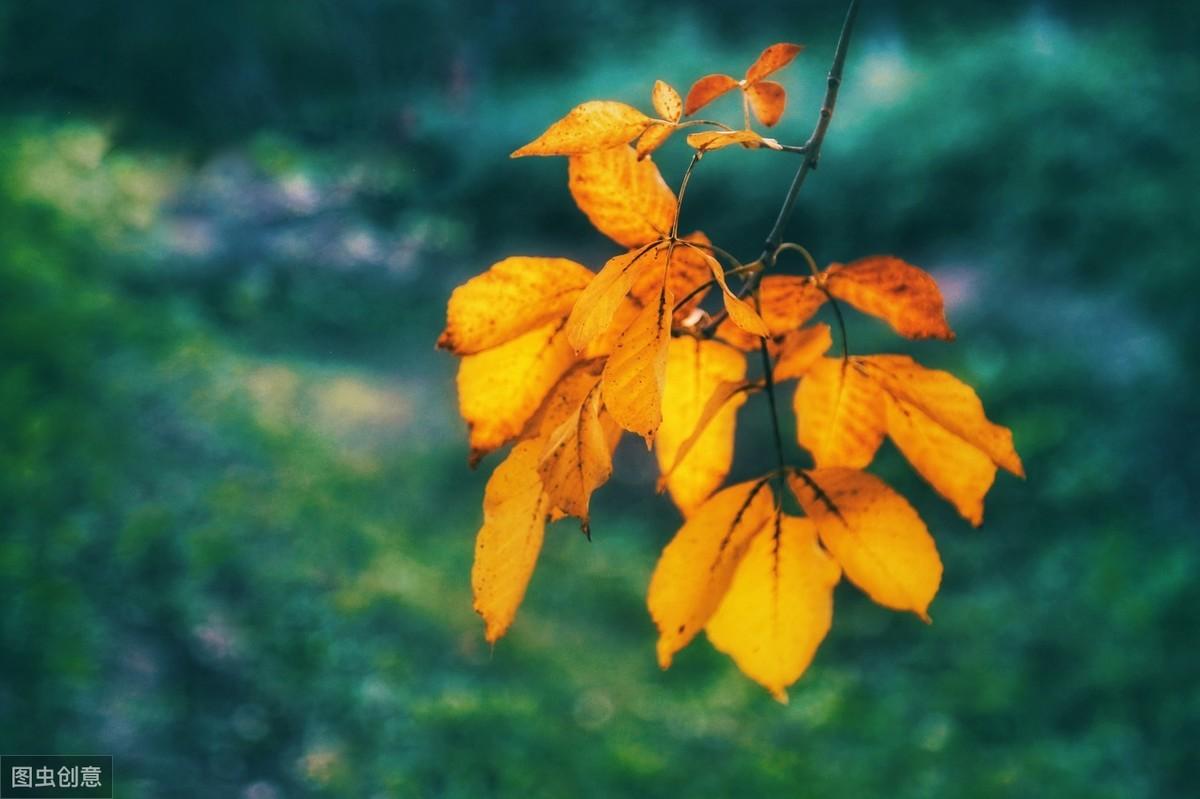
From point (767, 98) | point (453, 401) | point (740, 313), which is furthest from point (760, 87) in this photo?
point (453, 401)

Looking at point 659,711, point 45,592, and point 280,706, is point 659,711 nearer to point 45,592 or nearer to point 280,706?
point 280,706

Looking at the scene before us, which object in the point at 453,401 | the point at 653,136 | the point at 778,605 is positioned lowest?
the point at 778,605

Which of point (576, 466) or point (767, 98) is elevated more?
point (767, 98)

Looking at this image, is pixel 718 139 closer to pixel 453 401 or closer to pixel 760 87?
pixel 760 87

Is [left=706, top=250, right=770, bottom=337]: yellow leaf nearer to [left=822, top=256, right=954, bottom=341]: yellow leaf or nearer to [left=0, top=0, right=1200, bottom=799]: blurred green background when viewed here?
[left=822, top=256, right=954, bottom=341]: yellow leaf

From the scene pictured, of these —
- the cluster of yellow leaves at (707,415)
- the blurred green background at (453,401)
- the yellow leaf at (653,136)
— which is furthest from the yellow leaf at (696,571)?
the blurred green background at (453,401)

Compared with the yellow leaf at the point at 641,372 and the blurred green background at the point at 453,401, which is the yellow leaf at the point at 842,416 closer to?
the yellow leaf at the point at 641,372
